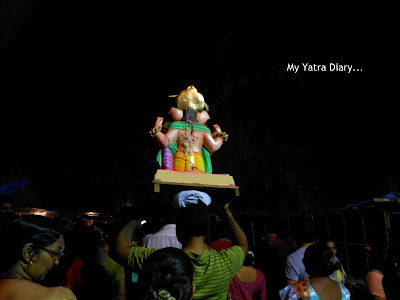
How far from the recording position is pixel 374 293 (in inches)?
147

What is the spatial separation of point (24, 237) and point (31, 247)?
8 cm

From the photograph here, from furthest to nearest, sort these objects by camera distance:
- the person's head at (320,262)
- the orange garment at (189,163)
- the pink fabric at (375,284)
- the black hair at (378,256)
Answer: the orange garment at (189,163)
the black hair at (378,256)
the pink fabric at (375,284)
the person's head at (320,262)

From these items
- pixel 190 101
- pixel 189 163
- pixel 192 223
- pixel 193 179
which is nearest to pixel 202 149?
pixel 189 163

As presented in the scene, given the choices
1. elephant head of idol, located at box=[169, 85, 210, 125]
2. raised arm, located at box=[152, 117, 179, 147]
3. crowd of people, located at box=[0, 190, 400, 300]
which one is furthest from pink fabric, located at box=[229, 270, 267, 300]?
elephant head of idol, located at box=[169, 85, 210, 125]

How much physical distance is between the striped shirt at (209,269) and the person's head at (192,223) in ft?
0.45

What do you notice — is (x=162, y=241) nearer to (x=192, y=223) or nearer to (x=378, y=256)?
(x=192, y=223)

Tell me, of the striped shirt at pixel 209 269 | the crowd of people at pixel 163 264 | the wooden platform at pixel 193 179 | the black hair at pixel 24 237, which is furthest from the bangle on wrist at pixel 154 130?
the black hair at pixel 24 237

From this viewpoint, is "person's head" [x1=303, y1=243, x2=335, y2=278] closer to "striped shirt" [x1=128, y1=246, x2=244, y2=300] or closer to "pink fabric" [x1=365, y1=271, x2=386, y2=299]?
"striped shirt" [x1=128, y1=246, x2=244, y2=300]

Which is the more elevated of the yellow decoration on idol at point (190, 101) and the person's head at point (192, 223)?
the yellow decoration on idol at point (190, 101)

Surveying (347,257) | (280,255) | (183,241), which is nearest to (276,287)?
(280,255)

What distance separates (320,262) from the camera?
2795mm

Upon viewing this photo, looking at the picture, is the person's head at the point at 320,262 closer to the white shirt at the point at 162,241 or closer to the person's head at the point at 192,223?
the person's head at the point at 192,223

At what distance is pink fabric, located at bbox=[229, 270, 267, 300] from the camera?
116 inches

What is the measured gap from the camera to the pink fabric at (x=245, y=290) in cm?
296
